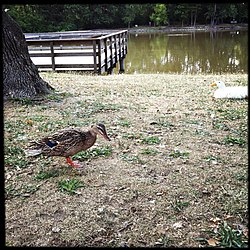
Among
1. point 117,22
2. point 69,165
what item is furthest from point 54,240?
point 117,22

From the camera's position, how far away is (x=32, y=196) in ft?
7.75

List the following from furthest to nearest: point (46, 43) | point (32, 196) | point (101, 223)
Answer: point (46, 43)
point (32, 196)
point (101, 223)

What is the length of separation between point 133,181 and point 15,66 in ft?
10.9

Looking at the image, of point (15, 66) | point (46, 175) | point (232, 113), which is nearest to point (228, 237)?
point (46, 175)

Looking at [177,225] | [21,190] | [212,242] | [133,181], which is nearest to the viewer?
[212,242]

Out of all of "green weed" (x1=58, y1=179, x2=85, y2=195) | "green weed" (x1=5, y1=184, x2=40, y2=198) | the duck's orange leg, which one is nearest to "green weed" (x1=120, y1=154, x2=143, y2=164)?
the duck's orange leg

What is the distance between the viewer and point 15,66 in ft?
16.3

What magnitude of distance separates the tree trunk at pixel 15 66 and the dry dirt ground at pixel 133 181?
51cm

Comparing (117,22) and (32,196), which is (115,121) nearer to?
(32,196)

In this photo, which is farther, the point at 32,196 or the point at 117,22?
the point at 117,22

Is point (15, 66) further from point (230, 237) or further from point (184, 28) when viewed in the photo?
point (184, 28)

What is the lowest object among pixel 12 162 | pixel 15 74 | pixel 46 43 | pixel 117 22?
pixel 12 162

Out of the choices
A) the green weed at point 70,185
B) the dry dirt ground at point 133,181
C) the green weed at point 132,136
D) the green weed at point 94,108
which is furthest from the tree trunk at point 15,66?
the green weed at point 70,185

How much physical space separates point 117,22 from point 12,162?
76.8 feet
